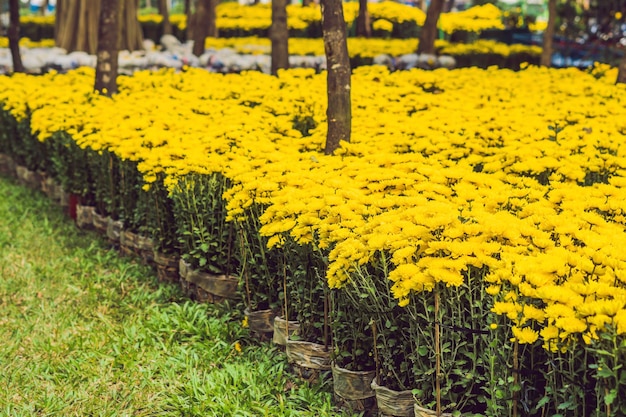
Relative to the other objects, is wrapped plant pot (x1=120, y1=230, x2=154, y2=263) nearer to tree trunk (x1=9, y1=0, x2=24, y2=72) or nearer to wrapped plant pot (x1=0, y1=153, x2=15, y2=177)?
wrapped plant pot (x1=0, y1=153, x2=15, y2=177)

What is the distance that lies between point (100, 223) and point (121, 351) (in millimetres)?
2325

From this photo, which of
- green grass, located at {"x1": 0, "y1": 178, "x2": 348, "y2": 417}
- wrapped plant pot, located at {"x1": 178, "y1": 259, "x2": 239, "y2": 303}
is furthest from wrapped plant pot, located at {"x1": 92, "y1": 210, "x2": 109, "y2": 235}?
wrapped plant pot, located at {"x1": 178, "y1": 259, "x2": 239, "y2": 303}

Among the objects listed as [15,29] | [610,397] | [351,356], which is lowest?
[351,356]

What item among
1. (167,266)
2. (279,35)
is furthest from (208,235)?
(279,35)

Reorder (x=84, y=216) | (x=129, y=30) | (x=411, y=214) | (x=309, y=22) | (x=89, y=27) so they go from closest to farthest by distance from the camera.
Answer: (x=411, y=214) → (x=84, y=216) → (x=89, y=27) → (x=129, y=30) → (x=309, y=22)

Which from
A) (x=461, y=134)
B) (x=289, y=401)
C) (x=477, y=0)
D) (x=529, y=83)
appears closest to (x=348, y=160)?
(x=461, y=134)

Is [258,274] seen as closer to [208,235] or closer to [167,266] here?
[208,235]

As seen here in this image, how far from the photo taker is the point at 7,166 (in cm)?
937

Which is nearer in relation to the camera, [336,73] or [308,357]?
[308,357]

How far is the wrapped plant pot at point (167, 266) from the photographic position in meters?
5.62

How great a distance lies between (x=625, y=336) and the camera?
2.61 meters

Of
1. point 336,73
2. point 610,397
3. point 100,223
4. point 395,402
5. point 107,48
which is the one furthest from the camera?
point 107,48

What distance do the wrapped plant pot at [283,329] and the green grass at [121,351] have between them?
4.1 inches

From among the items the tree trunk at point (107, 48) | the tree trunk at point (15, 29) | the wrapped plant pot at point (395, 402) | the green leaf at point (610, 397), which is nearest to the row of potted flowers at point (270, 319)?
the wrapped plant pot at point (395, 402)
